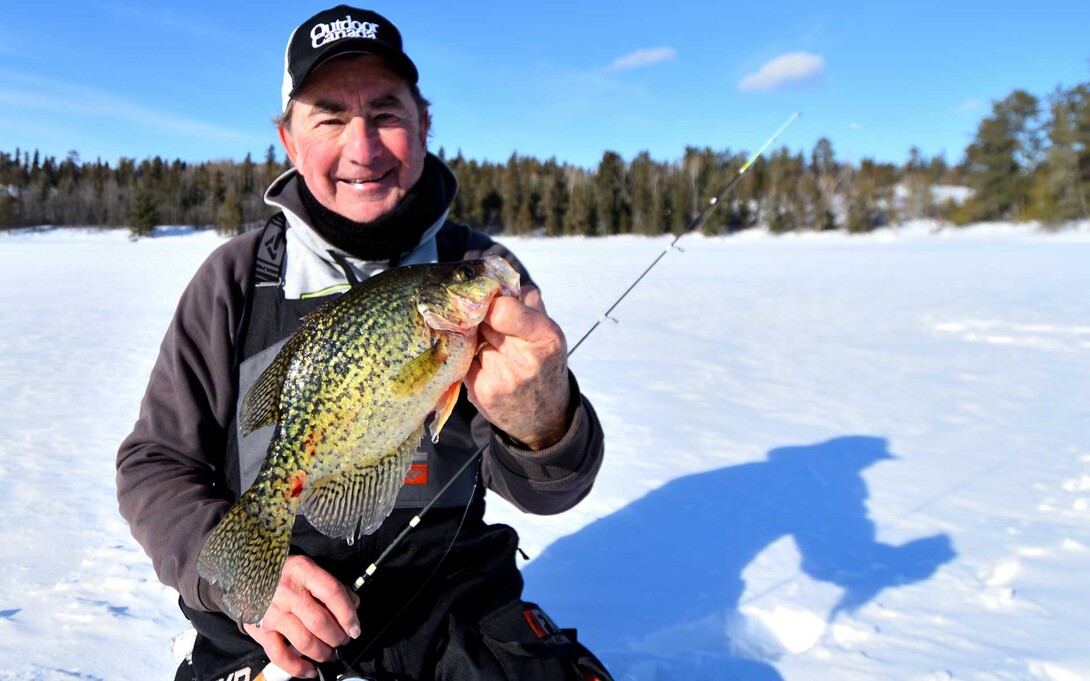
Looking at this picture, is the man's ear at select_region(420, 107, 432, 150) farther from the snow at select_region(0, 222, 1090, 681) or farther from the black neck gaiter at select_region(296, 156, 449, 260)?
the snow at select_region(0, 222, 1090, 681)

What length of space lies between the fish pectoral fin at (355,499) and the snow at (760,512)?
5.33 feet

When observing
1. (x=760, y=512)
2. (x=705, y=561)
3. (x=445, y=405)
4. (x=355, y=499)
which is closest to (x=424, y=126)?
(x=445, y=405)

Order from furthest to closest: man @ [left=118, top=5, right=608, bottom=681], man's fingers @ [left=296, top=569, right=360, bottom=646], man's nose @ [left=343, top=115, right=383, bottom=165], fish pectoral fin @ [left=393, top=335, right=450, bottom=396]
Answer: man's nose @ [left=343, top=115, right=383, bottom=165] → man @ [left=118, top=5, right=608, bottom=681] → man's fingers @ [left=296, top=569, right=360, bottom=646] → fish pectoral fin @ [left=393, top=335, right=450, bottom=396]

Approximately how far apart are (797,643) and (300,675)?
2.24 metres

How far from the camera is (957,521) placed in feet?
14.3

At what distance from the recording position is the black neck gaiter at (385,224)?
238 centimetres

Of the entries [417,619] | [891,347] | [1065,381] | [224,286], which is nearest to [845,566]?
[417,619]

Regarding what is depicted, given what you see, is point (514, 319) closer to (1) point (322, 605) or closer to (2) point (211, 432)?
(1) point (322, 605)

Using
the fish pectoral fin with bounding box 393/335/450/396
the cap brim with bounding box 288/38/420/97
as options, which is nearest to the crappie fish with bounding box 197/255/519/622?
the fish pectoral fin with bounding box 393/335/450/396

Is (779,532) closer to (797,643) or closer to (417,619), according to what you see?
(797,643)

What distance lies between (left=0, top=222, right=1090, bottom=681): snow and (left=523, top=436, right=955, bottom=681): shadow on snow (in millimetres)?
15

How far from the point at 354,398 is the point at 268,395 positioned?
250 millimetres

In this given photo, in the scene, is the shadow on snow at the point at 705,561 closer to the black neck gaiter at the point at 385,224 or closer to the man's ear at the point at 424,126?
the black neck gaiter at the point at 385,224

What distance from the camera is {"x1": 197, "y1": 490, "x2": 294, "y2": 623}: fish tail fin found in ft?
5.35
